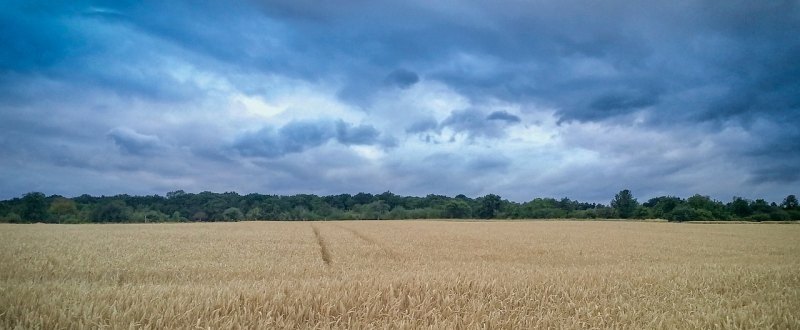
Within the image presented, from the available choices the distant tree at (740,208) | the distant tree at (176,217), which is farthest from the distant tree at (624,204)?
the distant tree at (176,217)

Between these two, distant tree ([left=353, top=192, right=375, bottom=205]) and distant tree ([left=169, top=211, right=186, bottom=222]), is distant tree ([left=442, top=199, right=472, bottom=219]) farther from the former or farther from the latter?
distant tree ([left=169, top=211, right=186, bottom=222])

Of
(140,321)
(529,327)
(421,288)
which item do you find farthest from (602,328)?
(140,321)

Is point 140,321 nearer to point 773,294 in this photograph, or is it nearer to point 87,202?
point 773,294

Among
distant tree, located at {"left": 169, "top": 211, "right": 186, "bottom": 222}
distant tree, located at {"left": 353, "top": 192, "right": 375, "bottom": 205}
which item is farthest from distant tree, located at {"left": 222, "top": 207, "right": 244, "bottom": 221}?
distant tree, located at {"left": 353, "top": 192, "right": 375, "bottom": 205}

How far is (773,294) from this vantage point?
8.09 meters

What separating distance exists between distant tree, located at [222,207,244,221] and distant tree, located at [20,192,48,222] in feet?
108

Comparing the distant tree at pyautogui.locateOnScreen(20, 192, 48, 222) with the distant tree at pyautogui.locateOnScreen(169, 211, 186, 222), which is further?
the distant tree at pyautogui.locateOnScreen(169, 211, 186, 222)

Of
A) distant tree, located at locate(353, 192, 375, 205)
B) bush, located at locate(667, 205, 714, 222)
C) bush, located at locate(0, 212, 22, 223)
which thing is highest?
distant tree, located at locate(353, 192, 375, 205)

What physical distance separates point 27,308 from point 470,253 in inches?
665

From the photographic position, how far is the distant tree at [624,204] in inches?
4550

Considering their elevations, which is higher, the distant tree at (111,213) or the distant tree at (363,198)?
the distant tree at (363,198)

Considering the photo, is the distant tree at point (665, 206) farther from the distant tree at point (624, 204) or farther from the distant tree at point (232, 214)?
the distant tree at point (232, 214)

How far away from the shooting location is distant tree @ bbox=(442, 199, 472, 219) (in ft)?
384

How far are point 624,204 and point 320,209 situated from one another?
289 ft
